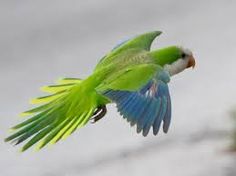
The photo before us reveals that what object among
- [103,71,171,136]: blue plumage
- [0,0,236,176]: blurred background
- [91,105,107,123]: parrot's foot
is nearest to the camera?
[103,71,171,136]: blue plumage

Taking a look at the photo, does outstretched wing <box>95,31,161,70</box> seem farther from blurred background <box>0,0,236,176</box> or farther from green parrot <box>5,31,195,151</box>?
blurred background <box>0,0,236,176</box>

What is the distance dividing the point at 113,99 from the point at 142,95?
67mm

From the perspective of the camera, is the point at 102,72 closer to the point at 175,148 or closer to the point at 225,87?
the point at 175,148

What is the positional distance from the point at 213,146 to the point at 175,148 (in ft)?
0.35

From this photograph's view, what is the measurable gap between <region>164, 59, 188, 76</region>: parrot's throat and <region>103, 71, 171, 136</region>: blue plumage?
79 mm

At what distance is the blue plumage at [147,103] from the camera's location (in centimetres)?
199

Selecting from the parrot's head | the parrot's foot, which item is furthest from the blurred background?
the parrot's foot

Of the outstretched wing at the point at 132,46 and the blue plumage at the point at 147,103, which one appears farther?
the outstretched wing at the point at 132,46

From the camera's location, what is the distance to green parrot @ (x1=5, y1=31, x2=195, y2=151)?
2000 mm

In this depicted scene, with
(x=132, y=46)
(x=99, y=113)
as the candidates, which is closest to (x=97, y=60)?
(x=132, y=46)

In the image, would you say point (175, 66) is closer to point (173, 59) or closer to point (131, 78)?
point (173, 59)

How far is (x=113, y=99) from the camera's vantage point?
2037mm

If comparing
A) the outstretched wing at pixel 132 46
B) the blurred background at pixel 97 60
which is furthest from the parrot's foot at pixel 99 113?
the blurred background at pixel 97 60

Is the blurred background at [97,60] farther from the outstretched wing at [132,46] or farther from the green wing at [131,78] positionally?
the green wing at [131,78]
